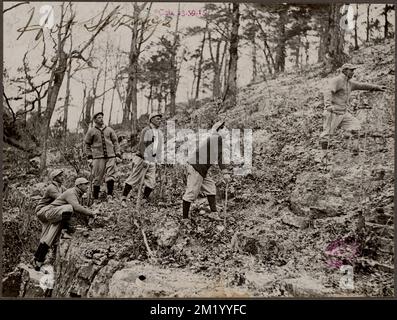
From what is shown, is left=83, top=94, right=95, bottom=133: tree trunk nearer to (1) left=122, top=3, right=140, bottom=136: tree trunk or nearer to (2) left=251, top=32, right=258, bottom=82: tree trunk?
(1) left=122, top=3, right=140, bottom=136: tree trunk

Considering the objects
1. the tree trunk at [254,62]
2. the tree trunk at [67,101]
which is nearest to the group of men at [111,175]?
the tree trunk at [67,101]

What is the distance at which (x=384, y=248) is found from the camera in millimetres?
6438

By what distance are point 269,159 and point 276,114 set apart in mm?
705

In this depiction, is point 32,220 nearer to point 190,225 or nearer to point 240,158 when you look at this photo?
point 190,225

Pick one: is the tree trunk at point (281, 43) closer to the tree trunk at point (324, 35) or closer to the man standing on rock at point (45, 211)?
A: the tree trunk at point (324, 35)

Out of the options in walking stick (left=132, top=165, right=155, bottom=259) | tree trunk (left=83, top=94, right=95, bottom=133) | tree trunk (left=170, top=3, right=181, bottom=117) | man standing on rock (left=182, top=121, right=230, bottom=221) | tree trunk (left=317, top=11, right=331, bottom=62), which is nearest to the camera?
walking stick (left=132, top=165, right=155, bottom=259)

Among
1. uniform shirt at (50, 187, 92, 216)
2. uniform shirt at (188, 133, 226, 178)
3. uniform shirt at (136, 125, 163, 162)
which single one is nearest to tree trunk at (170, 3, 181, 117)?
uniform shirt at (136, 125, 163, 162)

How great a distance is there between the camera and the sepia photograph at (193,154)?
6.41 m

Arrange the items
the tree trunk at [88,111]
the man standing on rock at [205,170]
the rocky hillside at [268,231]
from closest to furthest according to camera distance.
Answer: the rocky hillside at [268,231] < the man standing on rock at [205,170] < the tree trunk at [88,111]

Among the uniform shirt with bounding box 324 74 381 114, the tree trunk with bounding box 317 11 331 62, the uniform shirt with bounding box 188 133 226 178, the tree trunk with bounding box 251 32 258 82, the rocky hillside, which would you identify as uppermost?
the tree trunk with bounding box 317 11 331 62

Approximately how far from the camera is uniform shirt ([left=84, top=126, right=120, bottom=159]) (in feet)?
22.0

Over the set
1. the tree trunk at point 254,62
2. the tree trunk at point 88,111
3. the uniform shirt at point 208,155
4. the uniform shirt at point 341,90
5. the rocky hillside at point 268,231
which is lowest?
the rocky hillside at point 268,231

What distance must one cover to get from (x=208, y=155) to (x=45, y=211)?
2270 mm

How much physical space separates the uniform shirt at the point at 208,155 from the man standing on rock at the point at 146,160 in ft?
1.68
